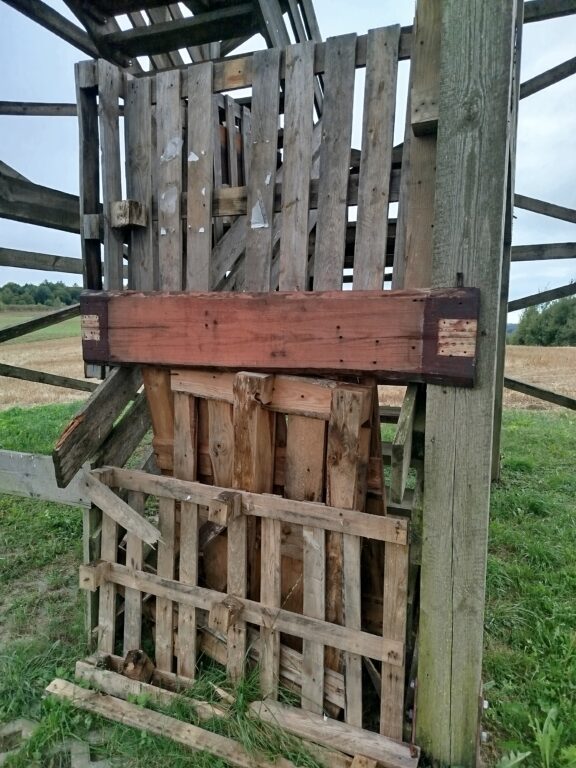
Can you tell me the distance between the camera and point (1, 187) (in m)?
3.16

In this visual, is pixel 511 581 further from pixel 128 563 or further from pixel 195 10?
pixel 195 10

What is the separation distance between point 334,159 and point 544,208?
13.7 feet

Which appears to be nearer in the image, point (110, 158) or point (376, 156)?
point (376, 156)

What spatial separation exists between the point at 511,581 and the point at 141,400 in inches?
114

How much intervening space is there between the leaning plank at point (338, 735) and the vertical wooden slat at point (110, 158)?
88.3 inches

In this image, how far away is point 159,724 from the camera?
205cm

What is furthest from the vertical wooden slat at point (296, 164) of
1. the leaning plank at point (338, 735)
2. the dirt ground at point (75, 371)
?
the dirt ground at point (75, 371)

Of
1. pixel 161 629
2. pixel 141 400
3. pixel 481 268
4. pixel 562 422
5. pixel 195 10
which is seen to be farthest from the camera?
pixel 562 422

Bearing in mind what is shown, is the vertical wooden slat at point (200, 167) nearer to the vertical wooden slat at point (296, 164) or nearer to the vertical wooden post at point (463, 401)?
the vertical wooden slat at point (296, 164)

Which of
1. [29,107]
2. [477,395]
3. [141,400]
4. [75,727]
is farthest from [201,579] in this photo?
[29,107]

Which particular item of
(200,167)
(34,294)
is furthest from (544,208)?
(34,294)

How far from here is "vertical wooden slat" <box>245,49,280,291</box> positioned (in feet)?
6.68

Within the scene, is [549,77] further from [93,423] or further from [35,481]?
[35,481]

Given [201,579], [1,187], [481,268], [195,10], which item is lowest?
[201,579]
